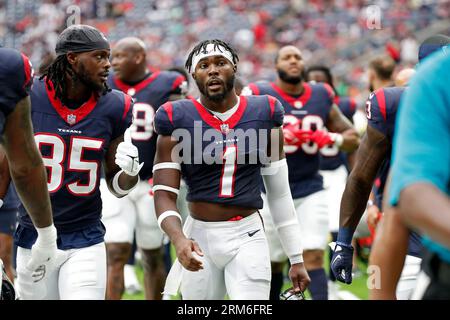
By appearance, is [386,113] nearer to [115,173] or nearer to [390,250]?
[115,173]

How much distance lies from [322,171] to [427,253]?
588cm

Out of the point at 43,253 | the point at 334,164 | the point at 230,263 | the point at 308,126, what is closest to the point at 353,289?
the point at 334,164

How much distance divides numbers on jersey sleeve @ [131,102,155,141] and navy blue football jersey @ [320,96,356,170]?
207cm

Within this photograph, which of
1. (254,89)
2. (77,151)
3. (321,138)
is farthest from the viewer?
(321,138)

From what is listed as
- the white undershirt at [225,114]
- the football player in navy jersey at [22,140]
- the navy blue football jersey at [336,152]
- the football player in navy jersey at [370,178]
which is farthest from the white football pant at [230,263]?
the navy blue football jersey at [336,152]

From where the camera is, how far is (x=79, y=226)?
4.09 metres

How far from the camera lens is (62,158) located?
4055 mm

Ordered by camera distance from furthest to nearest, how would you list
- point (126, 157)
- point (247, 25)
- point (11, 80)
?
1. point (247, 25)
2. point (126, 157)
3. point (11, 80)

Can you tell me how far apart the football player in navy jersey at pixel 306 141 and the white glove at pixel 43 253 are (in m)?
2.61

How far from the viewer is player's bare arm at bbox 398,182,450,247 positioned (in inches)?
71.9

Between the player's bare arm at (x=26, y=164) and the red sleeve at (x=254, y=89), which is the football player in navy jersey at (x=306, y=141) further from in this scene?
the player's bare arm at (x=26, y=164)

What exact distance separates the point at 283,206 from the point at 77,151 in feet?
3.56

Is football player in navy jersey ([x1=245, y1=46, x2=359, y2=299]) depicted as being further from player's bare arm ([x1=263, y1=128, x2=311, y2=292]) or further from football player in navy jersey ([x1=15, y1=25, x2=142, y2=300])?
football player in navy jersey ([x1=15, y1=25, x2=142, y2=300])

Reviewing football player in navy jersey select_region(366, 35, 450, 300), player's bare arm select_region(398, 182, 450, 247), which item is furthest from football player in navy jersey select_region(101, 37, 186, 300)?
player's bare arm select_region(398, 182, 450, 247)
